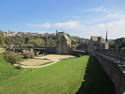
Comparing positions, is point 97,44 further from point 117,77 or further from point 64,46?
point 117,77

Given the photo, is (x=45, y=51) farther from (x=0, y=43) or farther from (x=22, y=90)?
(x=22, y=90)

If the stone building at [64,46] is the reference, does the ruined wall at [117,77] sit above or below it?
below

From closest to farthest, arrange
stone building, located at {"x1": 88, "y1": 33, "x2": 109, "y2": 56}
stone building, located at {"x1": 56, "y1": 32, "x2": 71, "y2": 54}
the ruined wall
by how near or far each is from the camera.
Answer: the ruined wall
stone building, located at {"x1": 88, "y1": 33, "x2": 109, "y2": 56}
stone building, located at {"x1": 56, "y1": 32, "x2": 71, "y2": 54}

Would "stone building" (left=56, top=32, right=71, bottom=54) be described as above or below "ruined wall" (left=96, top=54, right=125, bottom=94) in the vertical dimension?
above

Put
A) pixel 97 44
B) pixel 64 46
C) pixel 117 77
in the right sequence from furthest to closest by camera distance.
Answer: pixel 64 46, pixel 97 44, pixel 117 77

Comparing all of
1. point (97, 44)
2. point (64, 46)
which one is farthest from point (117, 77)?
point (64, 46)

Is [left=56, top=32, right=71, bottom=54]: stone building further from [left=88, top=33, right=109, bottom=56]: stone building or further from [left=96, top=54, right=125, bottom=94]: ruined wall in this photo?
[left=96, top=54, right=125, bottom=94]: ruined wall

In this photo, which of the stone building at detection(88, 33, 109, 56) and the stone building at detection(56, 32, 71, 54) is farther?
the stone building at detection(56, 32, 71, 54)

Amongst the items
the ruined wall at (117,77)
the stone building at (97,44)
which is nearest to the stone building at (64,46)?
the stone building at (97,44)

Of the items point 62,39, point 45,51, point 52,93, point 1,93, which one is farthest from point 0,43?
point 52,93

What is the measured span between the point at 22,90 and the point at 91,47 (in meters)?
33.6

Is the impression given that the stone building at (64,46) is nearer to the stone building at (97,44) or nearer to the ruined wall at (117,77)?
the stone building at (97,44)

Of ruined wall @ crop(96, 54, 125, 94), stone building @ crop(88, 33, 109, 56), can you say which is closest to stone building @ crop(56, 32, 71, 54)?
stone building @ crop(88, 33, 109, 56)

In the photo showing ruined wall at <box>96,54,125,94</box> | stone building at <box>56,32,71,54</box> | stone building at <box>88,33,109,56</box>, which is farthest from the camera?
stone building at <box>56,32,71,54</box>
